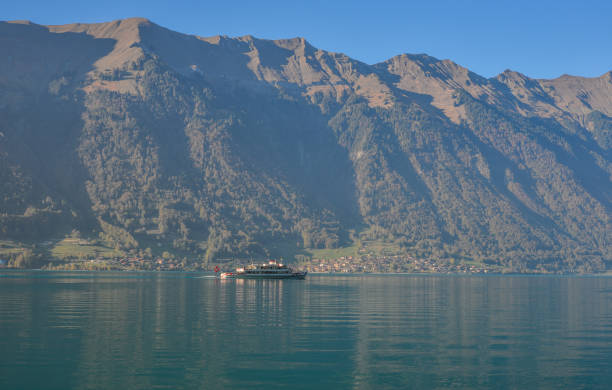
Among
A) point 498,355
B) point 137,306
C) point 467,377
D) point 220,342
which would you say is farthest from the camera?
point 137,306

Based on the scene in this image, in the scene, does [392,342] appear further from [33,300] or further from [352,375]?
[33,300]

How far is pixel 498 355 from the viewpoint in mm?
77875

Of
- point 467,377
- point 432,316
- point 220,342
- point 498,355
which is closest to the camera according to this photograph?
point 467,377

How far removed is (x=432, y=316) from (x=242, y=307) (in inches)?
1553

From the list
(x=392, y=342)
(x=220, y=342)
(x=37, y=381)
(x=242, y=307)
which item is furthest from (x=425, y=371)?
(x=242, y=307)

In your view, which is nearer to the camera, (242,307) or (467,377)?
(467,377)

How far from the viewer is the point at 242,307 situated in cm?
14038

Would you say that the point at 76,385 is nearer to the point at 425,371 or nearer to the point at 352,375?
the point at 352,375

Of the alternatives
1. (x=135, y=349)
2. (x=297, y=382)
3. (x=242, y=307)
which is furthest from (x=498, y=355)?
(x=242, y=307)

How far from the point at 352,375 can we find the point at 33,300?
105045 millimetres

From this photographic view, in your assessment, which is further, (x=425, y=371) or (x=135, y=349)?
(x=135, y=349)

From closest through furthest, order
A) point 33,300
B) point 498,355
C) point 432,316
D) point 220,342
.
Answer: point 498,355, point 220,342, point 432,316, point 33,300

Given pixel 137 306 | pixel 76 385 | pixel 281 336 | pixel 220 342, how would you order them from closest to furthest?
pixel 76 385 < pixel 220 342 < pixel 281 336 < pixel 137 306

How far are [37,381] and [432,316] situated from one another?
77.9m
